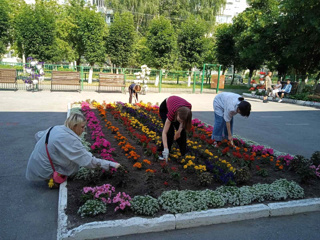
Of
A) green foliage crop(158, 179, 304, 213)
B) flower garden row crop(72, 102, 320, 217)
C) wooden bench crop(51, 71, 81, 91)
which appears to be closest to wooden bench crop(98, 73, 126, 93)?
wooden bench crop(51, 71, 81, 91)

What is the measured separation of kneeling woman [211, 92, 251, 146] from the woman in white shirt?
271cm

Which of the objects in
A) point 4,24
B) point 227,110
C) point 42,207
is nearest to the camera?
point 42,207

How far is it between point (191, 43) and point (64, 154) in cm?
2411

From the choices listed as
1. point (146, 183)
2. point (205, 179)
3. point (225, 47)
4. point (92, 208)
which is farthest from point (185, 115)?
point (225, 47)

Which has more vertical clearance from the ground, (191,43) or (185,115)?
(191,43)

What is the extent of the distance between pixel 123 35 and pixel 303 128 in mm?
18399

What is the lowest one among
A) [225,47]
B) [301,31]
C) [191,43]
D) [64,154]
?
[64,154]

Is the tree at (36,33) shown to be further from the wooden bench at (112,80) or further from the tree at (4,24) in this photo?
the wooden bench at (112,80)

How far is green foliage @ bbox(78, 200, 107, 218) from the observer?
3.22 metres

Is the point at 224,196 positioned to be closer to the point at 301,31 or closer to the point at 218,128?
the point at 218,128

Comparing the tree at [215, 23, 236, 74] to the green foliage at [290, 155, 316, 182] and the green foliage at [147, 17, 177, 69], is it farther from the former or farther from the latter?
the green foliage at [290, 155, 316, 182]

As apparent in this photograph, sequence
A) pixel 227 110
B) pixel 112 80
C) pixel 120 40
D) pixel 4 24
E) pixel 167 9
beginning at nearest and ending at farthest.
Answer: pixel 227 110, pixel 112 80, pixel 120 40, pixel 4 24, pixel 167 9

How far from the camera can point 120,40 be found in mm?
23594

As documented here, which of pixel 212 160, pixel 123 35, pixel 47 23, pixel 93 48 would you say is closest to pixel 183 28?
pixel 123 35
